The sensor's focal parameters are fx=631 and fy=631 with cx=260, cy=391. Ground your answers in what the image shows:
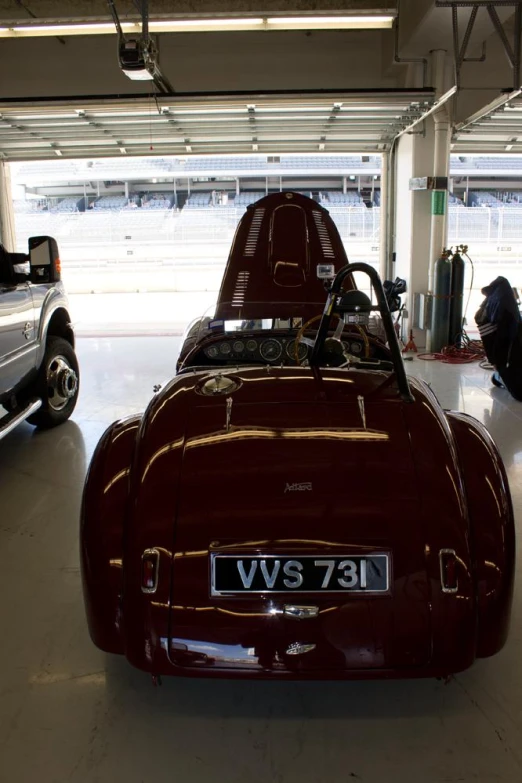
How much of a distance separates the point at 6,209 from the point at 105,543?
1023 centimetres

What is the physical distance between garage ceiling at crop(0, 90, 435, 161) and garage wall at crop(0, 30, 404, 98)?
61cm

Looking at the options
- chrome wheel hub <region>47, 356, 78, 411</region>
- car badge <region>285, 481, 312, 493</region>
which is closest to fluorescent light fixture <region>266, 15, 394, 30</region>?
chrome wheel hub <region>47, 356, 78, 411</region>

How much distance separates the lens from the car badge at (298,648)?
1.78m

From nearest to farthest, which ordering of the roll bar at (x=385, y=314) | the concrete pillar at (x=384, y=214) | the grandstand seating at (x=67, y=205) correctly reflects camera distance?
the roll bar at (x=385, y=314) → the concrete pillar at (x=384, y=214) → the grandstand seating at (x=67, y=205)

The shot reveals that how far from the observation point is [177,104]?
7.41m

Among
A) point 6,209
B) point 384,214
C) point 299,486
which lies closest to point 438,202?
point 384,214

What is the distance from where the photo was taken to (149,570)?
1.87m

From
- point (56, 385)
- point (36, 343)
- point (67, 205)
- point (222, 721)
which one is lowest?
point (222, 721)

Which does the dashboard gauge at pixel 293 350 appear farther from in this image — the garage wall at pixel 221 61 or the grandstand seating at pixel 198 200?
the grandstand seating at pixel 198 200

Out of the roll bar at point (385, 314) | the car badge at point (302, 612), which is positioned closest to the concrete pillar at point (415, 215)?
the roll bar at point (385, 314)

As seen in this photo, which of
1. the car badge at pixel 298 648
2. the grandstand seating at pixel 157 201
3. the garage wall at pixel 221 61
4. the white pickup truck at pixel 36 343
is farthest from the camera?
the grandstand seating at pixel 157 201

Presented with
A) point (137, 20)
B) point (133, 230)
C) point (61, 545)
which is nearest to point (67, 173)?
point (133, 230)

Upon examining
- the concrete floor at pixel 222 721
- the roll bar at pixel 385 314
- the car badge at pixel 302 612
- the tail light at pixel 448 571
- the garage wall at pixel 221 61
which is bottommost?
the concrete floor at pixel 222 721

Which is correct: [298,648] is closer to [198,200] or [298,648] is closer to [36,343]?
[36,343]
